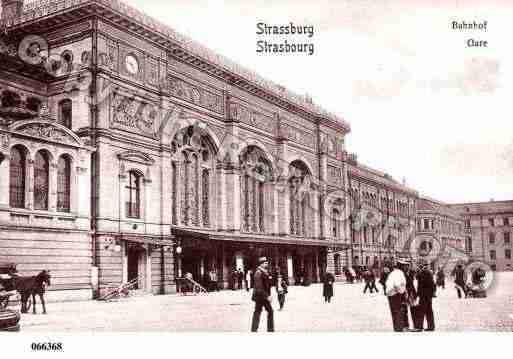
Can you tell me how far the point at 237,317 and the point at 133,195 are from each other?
474 inches

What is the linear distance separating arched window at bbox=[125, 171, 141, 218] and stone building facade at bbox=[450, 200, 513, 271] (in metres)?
13.5

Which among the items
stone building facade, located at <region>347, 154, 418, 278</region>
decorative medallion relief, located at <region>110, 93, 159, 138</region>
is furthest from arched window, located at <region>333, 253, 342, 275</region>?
decorative medallion relief, located at <region>110, 93, 159, 138</region>

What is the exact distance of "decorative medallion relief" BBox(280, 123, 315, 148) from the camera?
129 ft

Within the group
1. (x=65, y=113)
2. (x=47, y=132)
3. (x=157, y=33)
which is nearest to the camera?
(x=47, y=132)

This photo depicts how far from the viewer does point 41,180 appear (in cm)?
2288

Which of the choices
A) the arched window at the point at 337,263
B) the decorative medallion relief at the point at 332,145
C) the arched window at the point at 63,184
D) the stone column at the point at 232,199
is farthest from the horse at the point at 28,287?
the arched window at the point at 337,263

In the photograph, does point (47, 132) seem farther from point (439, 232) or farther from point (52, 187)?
point (439, 232)

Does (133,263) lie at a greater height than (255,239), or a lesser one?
lesser

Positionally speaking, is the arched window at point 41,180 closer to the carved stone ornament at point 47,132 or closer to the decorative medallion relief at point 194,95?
the carved stone ornament at point 47,132

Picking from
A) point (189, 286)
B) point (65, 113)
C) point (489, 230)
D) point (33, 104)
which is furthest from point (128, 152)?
point (489, 230)

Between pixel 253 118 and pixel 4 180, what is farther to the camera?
pixel 253 118

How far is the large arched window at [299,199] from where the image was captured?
41719mm

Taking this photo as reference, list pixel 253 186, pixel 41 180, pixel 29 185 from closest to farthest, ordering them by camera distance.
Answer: pixel 29 185, pixel 41 180, pixel 253 186

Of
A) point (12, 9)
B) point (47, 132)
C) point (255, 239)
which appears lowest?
point (255, 239)
